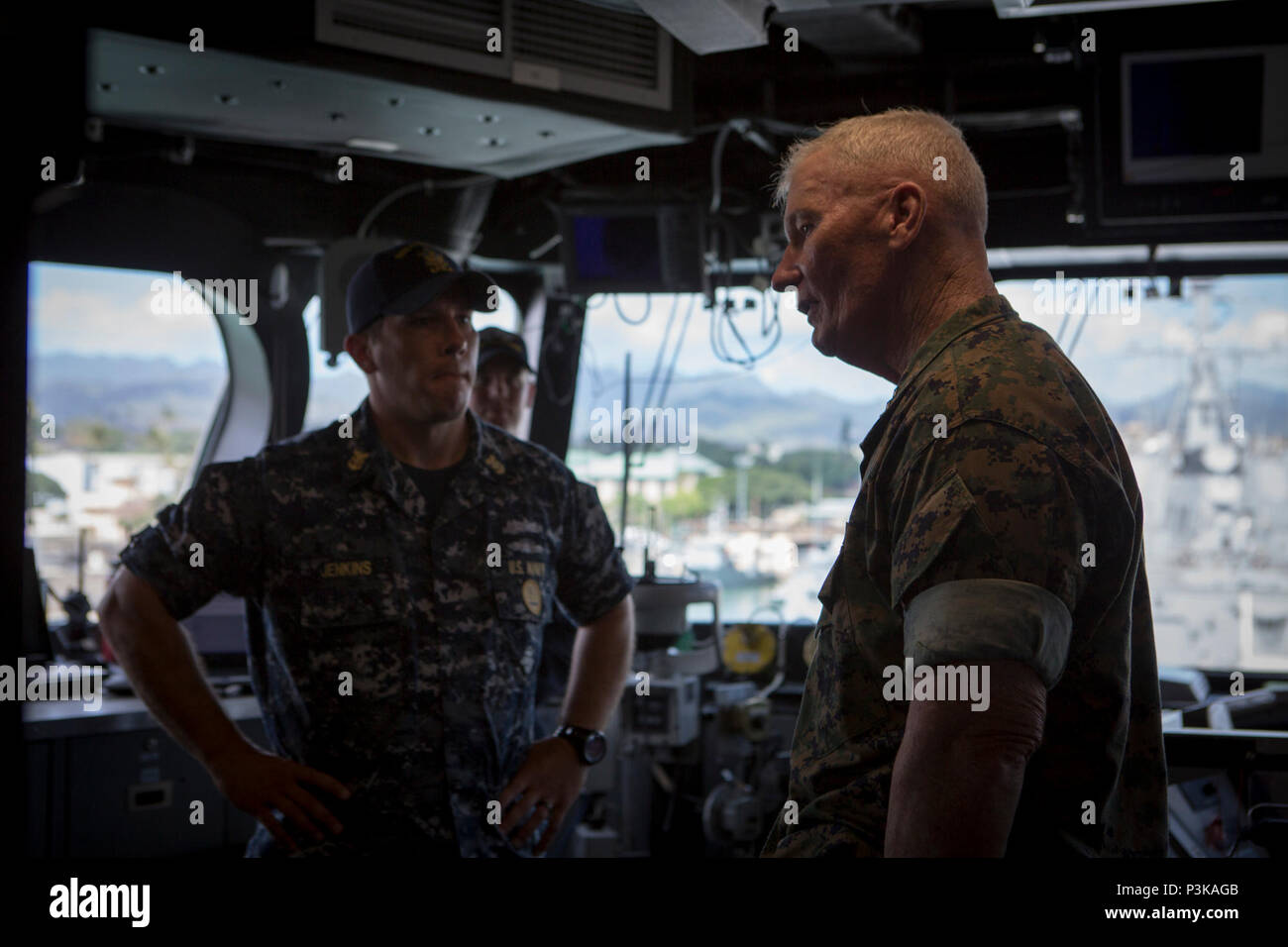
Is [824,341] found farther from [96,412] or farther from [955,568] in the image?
[96,412]

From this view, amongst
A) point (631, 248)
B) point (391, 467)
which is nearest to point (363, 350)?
point (391, 467)

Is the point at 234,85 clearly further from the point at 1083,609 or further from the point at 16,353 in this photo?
the point at 1083,609

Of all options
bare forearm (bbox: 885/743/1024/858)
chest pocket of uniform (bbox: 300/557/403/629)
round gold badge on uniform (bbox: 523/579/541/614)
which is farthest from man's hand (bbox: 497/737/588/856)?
bare forearm (bbox: 885/743/1024/858)

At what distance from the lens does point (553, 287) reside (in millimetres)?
4891

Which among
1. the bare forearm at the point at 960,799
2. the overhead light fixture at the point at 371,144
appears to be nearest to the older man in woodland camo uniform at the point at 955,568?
the bare forearm at the point at 960,799

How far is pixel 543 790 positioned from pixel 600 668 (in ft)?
0.97

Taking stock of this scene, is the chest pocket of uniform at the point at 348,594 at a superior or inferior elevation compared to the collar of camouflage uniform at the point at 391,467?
inferior

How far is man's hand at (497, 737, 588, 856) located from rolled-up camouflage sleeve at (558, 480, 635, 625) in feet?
0.92

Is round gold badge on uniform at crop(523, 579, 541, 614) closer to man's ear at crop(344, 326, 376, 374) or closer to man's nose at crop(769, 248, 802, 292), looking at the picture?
man's ear at crop(344, 326, 376, 374)

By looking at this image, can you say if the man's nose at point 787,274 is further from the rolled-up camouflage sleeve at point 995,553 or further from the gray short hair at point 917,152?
the rolled-up camouflage sleeve at point 995,553

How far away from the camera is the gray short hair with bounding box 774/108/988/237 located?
1205 millimetres

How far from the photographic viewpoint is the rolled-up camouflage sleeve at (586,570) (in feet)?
7.04
